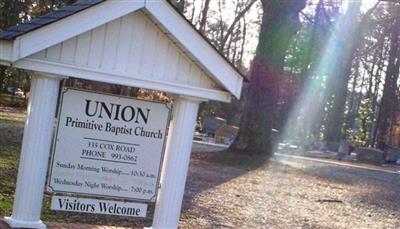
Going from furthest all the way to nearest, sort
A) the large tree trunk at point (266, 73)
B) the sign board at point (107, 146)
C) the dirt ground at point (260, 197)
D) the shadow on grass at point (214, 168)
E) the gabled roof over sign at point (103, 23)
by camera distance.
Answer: the large tree trunk at point (266, 73) < the shadow on grass at point (214, 168) < the dirt ground at point (260, 197) < the sign board at point (107, 146) < the gabled roof over sign at point (103, 23)

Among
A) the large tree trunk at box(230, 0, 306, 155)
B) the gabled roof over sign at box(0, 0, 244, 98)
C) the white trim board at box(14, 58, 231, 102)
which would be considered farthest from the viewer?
the large tree trunk at box(230, 0, 306, 155)

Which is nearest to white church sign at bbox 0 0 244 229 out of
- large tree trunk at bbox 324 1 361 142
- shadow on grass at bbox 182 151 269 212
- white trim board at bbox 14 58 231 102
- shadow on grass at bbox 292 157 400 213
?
white trim board at bbox 14 58 231 102

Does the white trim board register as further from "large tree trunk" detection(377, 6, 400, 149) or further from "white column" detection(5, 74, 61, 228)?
"large tree trunk" detection(377, 6, 400, 149)

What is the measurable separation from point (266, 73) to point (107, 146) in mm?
15158

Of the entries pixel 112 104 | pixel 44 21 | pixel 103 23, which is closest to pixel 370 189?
pixel 112 104

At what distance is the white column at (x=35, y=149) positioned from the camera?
19.1 ft

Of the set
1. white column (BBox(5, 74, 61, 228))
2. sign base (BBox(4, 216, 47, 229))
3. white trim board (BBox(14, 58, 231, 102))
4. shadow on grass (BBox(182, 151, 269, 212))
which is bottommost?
shadow on grass (BBox(182, 151, 269, 212))

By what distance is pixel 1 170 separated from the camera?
36.7 feet

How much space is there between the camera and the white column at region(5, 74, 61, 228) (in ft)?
19.1

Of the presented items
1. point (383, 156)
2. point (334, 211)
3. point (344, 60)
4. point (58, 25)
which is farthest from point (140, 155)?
point (344, 60)

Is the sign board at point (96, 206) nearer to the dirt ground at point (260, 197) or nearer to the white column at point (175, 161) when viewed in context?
the white column at point (175, 161)

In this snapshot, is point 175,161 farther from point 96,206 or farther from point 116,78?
point 116,78

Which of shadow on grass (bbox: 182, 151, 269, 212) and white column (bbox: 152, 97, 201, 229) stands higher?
white column (bbox: 152, 97, 201, 229)

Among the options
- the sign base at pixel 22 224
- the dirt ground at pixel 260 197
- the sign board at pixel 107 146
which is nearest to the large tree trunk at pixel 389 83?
the dirt ground at pixel 260 197
